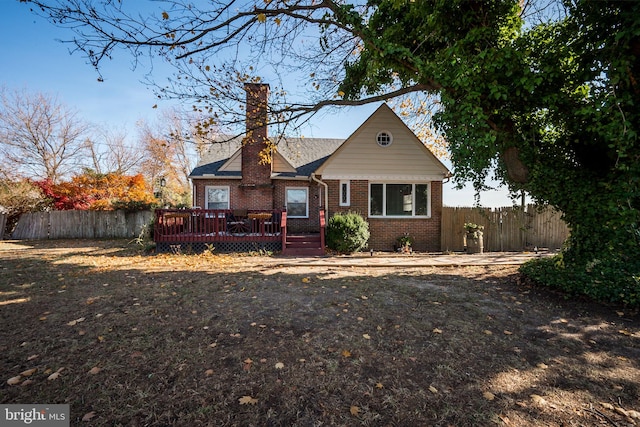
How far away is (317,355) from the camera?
3.20 meters

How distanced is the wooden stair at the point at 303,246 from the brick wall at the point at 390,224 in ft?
4.88

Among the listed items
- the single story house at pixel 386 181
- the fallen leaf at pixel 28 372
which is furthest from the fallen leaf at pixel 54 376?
the single story house at pixel 386 181

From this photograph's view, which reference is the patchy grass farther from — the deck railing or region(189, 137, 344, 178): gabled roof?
region(189, 137, 344, 178): gabled roof

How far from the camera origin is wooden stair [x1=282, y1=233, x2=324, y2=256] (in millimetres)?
10680

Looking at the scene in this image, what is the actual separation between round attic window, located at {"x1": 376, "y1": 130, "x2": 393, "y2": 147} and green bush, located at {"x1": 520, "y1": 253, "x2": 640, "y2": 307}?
802 centimetres

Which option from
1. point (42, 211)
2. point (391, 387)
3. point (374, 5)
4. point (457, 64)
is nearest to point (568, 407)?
point (391, 387)

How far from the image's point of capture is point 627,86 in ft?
15.5

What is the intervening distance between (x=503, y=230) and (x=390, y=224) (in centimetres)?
497

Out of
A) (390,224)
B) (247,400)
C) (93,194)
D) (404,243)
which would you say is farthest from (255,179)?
(93,194)

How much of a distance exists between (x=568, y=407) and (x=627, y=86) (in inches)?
214

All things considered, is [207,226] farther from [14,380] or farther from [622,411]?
[622,411]

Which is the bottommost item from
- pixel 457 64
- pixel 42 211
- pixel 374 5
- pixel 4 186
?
pixel 42 211

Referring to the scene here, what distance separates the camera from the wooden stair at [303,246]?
10680 mm

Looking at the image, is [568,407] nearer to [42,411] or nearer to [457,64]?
[42,411]
